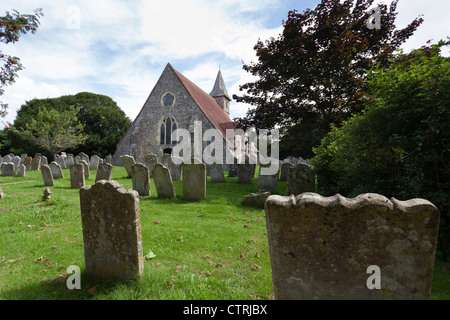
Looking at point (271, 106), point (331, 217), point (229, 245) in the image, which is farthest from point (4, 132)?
point (331, 217)

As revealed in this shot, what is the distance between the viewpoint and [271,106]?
11211 mm

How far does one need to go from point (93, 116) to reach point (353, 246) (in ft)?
126

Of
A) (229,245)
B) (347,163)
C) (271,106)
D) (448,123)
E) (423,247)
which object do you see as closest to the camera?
(423,247)

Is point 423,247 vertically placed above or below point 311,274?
above

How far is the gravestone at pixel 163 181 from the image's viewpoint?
23.2 feet

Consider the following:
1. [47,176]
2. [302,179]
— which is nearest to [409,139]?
[302,179]

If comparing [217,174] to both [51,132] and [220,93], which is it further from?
[220,93]

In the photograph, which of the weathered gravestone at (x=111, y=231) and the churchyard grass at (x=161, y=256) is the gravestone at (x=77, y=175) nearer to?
the churchyard grass at (x=161, y=256)

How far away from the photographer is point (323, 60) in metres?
9.68

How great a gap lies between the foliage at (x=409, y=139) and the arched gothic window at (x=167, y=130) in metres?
A: 20.1

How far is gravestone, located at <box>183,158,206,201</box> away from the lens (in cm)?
694

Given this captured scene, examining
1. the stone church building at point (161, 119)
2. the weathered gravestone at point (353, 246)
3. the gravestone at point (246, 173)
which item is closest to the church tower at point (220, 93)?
the stone church building at point (161, 119)
